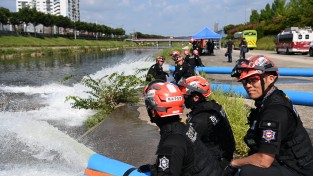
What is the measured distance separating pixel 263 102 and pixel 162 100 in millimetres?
898

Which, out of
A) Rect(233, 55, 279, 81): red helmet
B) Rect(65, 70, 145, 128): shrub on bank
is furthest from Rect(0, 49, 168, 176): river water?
Rect(233, 55, 279, 81): red helmet

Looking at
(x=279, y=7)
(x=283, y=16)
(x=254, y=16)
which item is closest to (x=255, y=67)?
(x=283, y=16)

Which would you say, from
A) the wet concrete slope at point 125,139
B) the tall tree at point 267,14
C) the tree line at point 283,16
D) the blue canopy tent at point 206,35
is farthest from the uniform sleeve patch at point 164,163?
the tall tree at point 267,14

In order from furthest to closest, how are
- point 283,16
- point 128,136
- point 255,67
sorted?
point 283,16, point 128,136, point 255,67

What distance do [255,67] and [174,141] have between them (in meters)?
1.05

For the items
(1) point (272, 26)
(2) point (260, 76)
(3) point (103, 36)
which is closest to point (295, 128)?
(2) point (260, 76)

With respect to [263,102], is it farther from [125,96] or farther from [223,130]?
[125,96]

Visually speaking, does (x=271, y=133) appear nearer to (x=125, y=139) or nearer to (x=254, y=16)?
(x=125, y=139)

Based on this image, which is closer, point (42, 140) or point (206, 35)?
point (42, 140)

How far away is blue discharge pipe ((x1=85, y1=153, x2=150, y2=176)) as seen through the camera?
12.3 feet

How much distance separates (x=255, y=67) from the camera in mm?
3000

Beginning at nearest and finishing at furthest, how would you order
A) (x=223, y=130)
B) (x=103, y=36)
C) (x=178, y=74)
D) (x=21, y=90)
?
(x=223, y=130) < (x=178, y=74) < (x=21, y=90) < (x=103, y=36)

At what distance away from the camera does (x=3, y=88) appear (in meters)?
18.4

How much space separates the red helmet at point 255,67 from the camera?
300 centimetres
